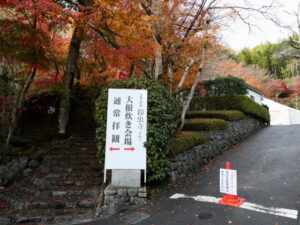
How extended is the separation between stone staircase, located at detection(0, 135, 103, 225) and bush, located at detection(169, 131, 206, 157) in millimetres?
2566

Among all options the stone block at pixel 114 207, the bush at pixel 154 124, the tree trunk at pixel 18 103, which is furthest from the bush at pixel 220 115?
the tree trunk at pixel 18 103

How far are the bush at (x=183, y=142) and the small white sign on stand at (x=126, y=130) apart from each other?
126cm

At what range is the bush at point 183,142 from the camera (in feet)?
21.9

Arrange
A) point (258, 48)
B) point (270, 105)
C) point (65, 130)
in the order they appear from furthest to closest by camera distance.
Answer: point (258, 48)
point (270, 105)
point (65, 130)

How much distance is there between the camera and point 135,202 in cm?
559

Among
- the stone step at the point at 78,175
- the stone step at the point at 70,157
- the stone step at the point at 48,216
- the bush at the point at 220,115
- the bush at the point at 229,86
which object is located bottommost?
the stone step at the point at 48,216

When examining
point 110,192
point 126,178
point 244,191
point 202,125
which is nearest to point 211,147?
point 202,125

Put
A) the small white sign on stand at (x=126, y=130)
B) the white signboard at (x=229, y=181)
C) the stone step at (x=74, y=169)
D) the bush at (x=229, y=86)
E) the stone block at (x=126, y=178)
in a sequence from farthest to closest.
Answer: the bush at (x=229, y=86), the stone step at (x=74, y=169), the stone block at (x=126, y=178), the small white sign on stand at (x=126, y=130), the white signboard at (x=229, y=181)

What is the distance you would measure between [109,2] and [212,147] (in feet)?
22.4

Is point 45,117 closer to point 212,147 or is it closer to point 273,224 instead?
point 212,147

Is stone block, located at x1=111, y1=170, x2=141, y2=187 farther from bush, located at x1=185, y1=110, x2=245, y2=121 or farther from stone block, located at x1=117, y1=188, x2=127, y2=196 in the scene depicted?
bush, located at x1=185, y1=110, x2=245, y2=121

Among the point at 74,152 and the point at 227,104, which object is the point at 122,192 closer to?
the point at 74,152

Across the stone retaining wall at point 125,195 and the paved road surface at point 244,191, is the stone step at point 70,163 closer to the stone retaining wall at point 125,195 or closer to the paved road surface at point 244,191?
the stone retaining wall at point 125,195

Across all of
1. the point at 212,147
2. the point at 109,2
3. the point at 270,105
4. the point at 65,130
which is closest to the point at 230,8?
the point at 109,2
